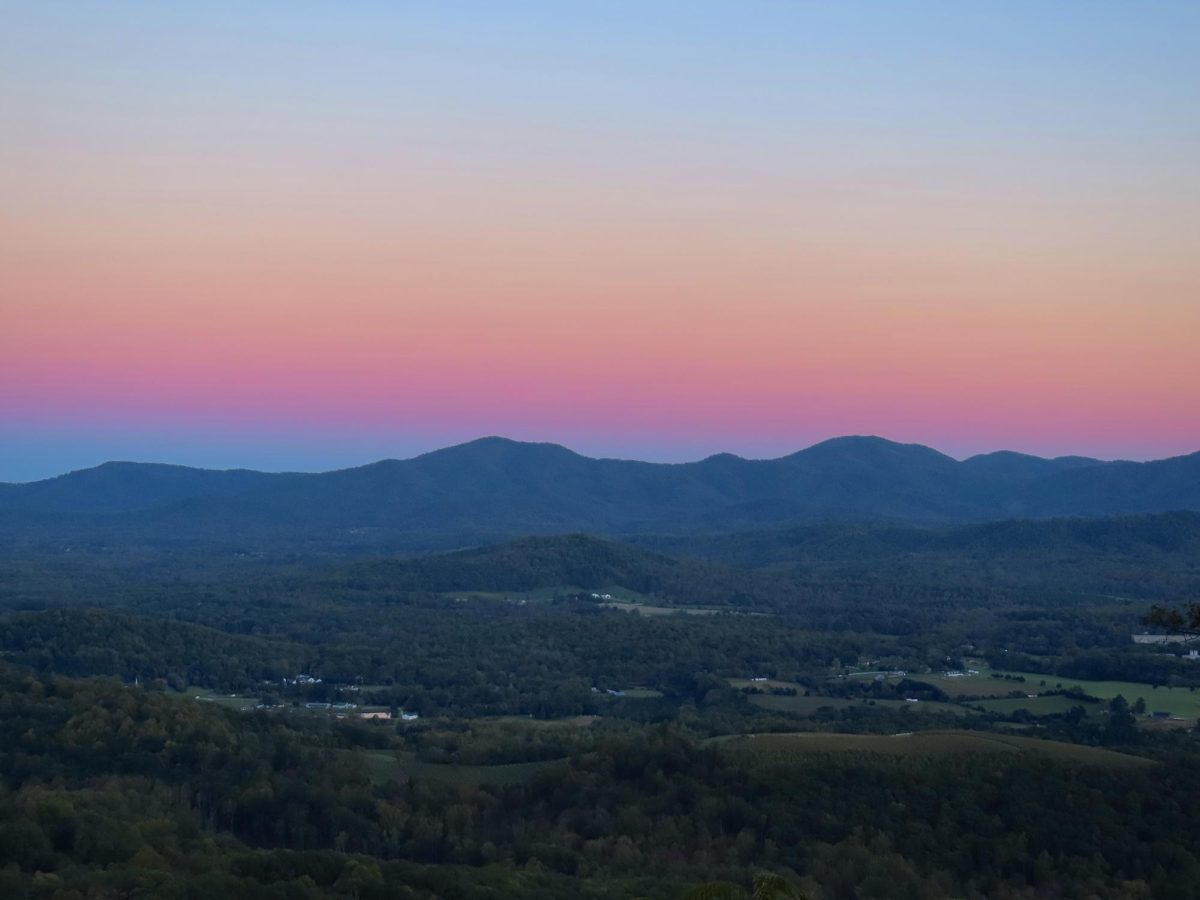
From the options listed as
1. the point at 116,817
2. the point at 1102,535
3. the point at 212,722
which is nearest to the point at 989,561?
the point at 1102,535

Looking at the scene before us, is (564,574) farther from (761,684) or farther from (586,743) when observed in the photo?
(586,743)

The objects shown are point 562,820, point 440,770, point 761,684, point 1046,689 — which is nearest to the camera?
point 562,820

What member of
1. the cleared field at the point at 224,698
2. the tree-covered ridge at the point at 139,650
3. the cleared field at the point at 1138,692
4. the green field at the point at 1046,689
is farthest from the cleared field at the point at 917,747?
the tree-covered ridge at the point at 139,650

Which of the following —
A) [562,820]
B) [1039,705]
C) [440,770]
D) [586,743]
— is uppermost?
[586,743]

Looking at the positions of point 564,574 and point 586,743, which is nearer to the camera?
point 586,743

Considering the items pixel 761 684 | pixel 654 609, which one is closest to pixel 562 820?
pixel 761 684

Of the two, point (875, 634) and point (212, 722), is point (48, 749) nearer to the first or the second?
point (212, 722)
